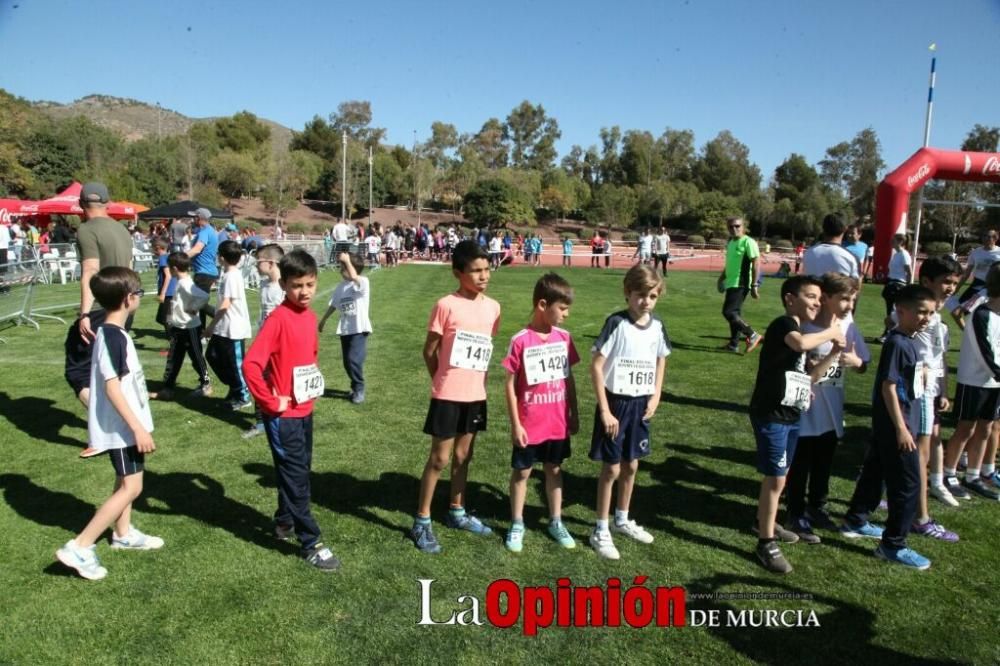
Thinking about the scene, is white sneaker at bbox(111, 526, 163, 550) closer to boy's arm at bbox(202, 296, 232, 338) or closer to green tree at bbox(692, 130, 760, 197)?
boy's arm at bbox(202, 296, 232, 338)

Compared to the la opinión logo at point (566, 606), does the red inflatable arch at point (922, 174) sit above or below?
above

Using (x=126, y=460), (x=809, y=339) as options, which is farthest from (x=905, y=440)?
(x=126, y=460)

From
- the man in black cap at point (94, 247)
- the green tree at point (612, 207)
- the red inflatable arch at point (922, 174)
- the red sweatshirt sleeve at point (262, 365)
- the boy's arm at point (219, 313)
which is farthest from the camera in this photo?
the green tree at point (612, 207)

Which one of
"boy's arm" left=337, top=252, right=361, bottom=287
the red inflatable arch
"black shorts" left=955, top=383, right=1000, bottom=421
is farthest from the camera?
the red inflatable arch


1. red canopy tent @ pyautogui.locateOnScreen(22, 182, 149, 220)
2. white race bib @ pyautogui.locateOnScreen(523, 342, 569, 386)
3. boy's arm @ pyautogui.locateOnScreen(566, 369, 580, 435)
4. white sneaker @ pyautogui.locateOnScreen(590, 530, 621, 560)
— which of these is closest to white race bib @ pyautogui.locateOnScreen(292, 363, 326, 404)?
white race bib @ pyautogui.locateOnScreen(523, 342, 569, 386)

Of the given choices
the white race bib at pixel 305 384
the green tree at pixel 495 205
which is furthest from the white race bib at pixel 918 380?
the green tree at pixel 495 205

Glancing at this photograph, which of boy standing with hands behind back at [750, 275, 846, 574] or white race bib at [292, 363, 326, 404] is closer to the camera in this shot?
white race bib at [292, 363, 326, 404]

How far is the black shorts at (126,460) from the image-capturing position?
373cm

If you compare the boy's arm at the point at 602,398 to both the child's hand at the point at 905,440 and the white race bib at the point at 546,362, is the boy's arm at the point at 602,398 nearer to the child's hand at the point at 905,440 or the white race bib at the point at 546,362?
the white race bib at the point at 546,362

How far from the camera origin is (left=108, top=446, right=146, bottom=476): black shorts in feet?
12.3

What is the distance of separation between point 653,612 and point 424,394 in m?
4.64

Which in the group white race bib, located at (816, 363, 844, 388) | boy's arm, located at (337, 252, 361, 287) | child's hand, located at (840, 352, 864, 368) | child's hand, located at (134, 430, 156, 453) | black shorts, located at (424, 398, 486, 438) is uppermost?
boy's arm, located at (337, 252, 361, 287)

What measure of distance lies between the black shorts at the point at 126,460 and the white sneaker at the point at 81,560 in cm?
45

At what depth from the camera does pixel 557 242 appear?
56469 mm
